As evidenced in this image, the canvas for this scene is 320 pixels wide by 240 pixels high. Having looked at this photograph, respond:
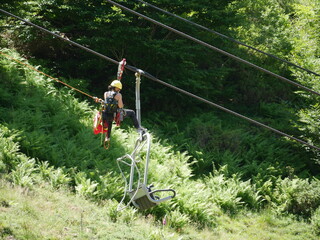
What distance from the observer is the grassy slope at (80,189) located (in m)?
9.00

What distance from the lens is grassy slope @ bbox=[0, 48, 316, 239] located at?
900 cm

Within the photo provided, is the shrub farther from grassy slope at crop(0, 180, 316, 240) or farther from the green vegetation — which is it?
grassy slope at crop(0, 180, 316, 240)

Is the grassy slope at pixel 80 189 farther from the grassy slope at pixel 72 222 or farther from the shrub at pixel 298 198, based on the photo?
the shrub at pixel 298 198

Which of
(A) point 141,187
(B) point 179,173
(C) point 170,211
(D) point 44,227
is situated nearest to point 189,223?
(C) point 170,211

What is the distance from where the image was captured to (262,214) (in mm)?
12844

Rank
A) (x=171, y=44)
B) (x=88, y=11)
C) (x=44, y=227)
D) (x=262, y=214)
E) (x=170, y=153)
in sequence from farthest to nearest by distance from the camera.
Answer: (x=171, y=44), (x=88, y=11), (x=170, y=153), (x=262, y=214), (x=44, y=227)

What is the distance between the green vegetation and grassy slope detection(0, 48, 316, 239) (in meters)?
0.04

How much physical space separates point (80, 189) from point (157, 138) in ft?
15.3

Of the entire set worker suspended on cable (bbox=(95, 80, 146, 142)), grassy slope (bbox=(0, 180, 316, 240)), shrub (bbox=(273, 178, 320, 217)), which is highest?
worker suspended on cable (bbox=(95, 80, 146, 142))

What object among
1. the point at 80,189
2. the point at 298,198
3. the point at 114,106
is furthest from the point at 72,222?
the point at 298,198

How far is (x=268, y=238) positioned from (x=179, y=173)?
366cm

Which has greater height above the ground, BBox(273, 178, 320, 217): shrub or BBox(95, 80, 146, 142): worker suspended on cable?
BBox(95, 80, 146, 142): worker suspended on cable

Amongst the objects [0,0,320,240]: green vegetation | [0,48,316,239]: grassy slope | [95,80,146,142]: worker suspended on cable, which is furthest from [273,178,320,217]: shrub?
[95,80,146,142]: worker suspended on cable

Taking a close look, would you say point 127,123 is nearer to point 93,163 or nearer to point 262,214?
point 93,163
